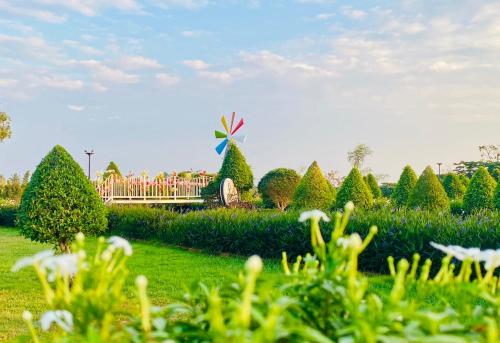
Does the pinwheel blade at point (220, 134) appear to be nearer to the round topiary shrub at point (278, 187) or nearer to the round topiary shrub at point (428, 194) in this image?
the round topiary shrub at point (278, 187)

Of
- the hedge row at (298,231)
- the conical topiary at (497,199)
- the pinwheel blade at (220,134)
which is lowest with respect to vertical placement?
the hedge row at (298,231)

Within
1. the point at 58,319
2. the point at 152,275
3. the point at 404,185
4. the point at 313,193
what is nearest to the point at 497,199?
the point at 404,185

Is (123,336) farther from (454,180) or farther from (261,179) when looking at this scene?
(454,180)

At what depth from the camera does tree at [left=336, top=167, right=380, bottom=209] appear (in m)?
14.2

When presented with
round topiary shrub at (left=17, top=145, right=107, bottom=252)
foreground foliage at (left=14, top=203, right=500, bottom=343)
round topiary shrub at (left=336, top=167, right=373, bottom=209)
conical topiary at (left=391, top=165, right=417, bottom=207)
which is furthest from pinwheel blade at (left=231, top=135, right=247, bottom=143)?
foreground foliage at (left=14, top=203, right=500, bottom=343)

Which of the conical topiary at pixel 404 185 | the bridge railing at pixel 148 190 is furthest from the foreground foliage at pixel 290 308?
the bridge railing at pixel 148 190

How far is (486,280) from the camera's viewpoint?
5.85 feet

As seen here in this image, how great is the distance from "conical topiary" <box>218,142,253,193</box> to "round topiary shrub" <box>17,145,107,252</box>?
13.5 m

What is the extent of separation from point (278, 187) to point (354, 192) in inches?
208

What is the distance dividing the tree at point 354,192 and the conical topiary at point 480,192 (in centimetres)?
290

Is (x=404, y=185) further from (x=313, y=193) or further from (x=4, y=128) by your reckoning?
(x=4, y=128)

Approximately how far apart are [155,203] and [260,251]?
43.1ft

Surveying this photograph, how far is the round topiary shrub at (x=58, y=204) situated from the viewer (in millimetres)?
7312

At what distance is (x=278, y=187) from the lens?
19250mm
